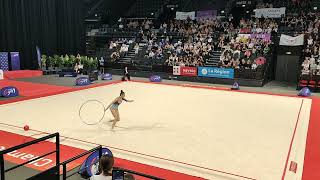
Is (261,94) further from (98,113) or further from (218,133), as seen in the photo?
(98,113)

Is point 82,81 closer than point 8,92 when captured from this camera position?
No

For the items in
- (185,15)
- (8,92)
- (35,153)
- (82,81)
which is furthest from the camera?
(185,15)

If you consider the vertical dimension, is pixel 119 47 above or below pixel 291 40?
below

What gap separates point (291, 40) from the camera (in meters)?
23.7

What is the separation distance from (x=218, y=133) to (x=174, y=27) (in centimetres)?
2310

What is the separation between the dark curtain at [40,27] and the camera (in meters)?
27.1

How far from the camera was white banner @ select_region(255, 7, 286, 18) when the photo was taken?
2658 centimetres

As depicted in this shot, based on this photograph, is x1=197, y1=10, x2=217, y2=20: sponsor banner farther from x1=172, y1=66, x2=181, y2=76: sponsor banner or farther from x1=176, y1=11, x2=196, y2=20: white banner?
x1=172, y1=66, x2=181, y2=76: sponsor banner

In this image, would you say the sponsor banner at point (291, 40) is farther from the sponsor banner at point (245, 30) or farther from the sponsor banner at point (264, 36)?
the sponsor banner at point (245, 30)

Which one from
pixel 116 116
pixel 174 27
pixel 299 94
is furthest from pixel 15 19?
pixel 299 94

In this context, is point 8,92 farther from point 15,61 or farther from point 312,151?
point 312,151

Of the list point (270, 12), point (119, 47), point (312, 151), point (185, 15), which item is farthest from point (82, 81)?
point (270, 12)

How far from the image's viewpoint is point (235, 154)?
8055 millimetres

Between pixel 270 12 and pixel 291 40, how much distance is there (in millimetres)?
4692
